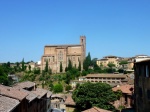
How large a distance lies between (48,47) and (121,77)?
6994 centimetres

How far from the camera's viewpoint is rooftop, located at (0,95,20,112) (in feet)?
55.4

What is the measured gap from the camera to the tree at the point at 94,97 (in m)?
45.4

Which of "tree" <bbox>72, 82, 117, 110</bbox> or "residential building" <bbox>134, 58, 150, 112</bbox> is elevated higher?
"residential building" <bbox>134, 58, 150, 112</bbox>

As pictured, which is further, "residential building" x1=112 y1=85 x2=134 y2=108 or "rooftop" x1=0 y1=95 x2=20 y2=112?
"residential building" x1=112 y1=85 x2=134 y2=108

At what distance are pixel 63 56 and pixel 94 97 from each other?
4091 inches

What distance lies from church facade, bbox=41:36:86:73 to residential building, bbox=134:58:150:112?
116 metres

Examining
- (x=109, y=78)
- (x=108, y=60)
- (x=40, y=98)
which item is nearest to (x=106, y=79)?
(x=109, y=78)

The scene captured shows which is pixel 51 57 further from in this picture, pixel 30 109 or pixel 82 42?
pixel 30 109

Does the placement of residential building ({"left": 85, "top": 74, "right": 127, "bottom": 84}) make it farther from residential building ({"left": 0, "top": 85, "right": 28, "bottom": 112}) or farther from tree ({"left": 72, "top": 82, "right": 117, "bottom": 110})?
residential building ({"left": 0, "top": 85, "right": 28, "bottom": 112})

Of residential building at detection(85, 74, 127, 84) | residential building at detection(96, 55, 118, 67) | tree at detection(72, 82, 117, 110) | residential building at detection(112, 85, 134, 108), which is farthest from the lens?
residential building at detection(96, 55, 118, 67)

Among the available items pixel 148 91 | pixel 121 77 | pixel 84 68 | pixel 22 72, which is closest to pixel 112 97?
pixel 148 91

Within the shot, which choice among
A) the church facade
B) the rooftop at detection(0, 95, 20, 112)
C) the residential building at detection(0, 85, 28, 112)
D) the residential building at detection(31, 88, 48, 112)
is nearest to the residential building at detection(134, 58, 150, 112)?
the residential building at detection(0, 85, 28, 112)

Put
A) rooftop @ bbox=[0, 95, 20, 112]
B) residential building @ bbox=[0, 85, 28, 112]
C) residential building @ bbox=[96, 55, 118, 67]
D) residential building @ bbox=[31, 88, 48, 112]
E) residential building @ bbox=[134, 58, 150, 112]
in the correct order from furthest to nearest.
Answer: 1. residential building @ bbox=[96, 55, 118, 67]
2. residential building @ bbox=[31, 88, 48, 112]
3. residential building @ bbox=[134, 58, 150, 112]
4. residential building @ bbox=[0, 85, 28, 112]
5. rooftop @ bbox=[0, 95, 20, 112]

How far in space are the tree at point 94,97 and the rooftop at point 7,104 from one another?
2624 centimetres
